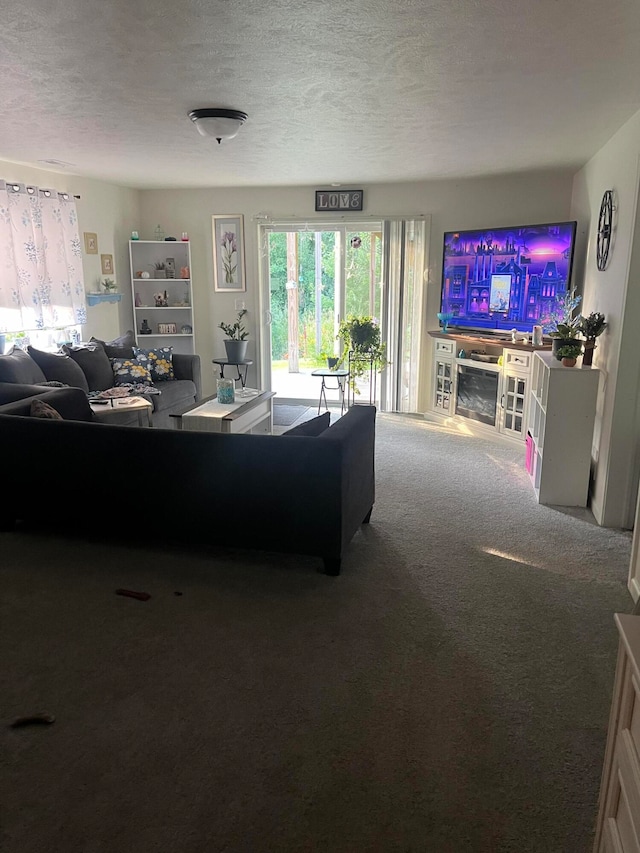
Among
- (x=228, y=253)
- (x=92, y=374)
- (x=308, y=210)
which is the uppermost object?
(x=308, y=210)

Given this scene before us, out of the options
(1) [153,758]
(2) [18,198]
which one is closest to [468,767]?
(1) [153,758]

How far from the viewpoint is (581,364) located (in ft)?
13.9

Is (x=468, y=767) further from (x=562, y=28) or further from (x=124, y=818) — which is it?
(x=562, y=28)

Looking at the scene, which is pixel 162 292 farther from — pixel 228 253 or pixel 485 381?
pixel 485 381

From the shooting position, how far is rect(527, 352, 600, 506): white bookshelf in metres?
4.05

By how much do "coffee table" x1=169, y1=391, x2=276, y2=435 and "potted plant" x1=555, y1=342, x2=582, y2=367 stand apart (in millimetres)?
2293

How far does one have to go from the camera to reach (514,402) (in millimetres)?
5469

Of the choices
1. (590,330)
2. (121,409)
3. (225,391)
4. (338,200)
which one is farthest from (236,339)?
(590,330)

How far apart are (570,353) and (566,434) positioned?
53cm

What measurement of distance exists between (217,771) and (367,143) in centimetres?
396

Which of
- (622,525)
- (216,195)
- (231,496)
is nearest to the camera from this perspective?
(231,496)

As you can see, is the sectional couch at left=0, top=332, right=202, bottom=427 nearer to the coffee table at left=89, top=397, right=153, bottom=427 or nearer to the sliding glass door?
the coffee table at left=89, top=397, right=153, bottom=427

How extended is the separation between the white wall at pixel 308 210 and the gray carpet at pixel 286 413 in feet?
1.94

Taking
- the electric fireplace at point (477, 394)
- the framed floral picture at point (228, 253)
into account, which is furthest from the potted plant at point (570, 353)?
the framed floral picture at point (228, 253)
